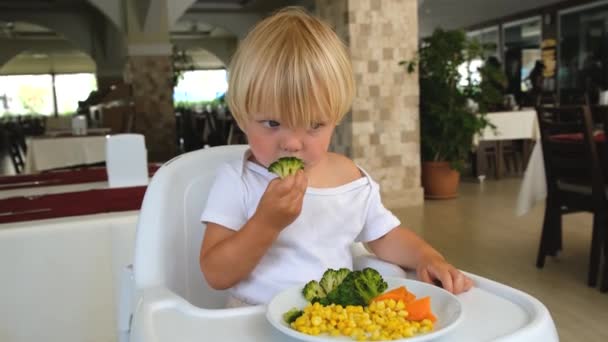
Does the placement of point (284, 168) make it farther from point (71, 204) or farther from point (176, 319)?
point (71, 204)

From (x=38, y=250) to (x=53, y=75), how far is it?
64.2ft

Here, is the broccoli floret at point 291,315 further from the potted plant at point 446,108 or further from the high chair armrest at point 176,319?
the potted plant at point 446,108

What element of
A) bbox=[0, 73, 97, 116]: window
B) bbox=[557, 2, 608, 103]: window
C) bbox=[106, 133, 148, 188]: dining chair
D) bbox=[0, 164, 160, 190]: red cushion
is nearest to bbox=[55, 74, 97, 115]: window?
bbox=[0, 73, 97, 116]: window

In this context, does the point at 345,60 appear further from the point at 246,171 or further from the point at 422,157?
the point at 422,157

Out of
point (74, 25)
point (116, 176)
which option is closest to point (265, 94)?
point (116, 176)

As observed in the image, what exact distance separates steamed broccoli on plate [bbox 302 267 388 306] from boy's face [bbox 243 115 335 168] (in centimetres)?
20

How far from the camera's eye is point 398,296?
2.36ft

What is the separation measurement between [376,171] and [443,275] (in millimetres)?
4430

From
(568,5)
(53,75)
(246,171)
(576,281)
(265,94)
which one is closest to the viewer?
(265,94)

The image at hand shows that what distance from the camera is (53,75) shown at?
63.5 feet

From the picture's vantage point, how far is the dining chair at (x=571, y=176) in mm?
2916

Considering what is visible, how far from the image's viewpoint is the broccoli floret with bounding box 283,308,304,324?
0.66 m

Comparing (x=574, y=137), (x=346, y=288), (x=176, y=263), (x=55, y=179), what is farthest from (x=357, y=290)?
(x=574, y=137)

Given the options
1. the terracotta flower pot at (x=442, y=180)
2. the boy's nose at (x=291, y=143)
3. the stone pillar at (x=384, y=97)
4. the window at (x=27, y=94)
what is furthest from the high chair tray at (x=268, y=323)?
the window at (x=27, y=94)
